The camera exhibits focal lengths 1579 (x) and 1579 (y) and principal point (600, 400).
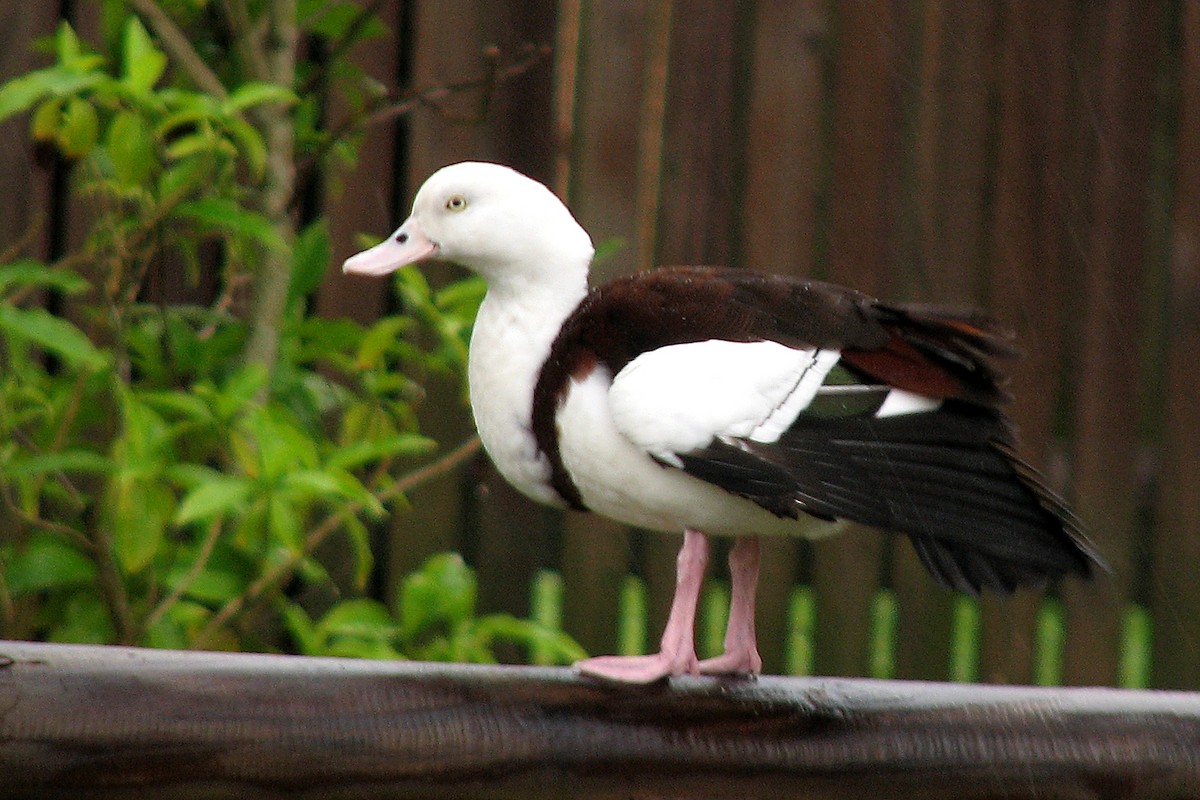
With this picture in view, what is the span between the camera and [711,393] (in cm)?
130

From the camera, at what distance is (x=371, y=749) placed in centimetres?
132

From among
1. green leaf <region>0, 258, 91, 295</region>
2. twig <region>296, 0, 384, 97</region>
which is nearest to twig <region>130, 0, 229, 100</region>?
twig <region>296, 0, 384, 97</region>

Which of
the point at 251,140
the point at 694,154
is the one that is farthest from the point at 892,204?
the point at 251,140

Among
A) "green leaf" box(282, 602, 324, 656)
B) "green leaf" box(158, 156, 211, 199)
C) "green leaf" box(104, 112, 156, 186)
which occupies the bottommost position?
"green leaf" box(282, 602, 324, 656)

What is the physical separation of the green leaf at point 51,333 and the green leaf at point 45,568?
26 cm

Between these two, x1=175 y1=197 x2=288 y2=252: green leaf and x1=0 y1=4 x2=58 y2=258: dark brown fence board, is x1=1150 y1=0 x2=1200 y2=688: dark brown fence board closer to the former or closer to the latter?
x1=175 y1=197 x2=288 y2=252: green leaf

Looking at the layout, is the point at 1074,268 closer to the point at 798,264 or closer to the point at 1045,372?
the point at 1045,372

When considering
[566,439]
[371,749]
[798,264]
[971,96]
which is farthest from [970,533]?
[971,96]

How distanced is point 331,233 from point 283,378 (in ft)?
1.70

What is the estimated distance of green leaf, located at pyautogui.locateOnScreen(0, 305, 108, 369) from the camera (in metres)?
1.75

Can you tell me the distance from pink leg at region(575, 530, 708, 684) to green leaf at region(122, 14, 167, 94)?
2.75 ft

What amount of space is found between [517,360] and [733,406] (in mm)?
225

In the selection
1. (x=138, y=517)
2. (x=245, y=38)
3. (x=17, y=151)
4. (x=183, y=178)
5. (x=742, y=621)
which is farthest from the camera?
(x=17, y=151)

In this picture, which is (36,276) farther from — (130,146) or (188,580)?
(188,580)
